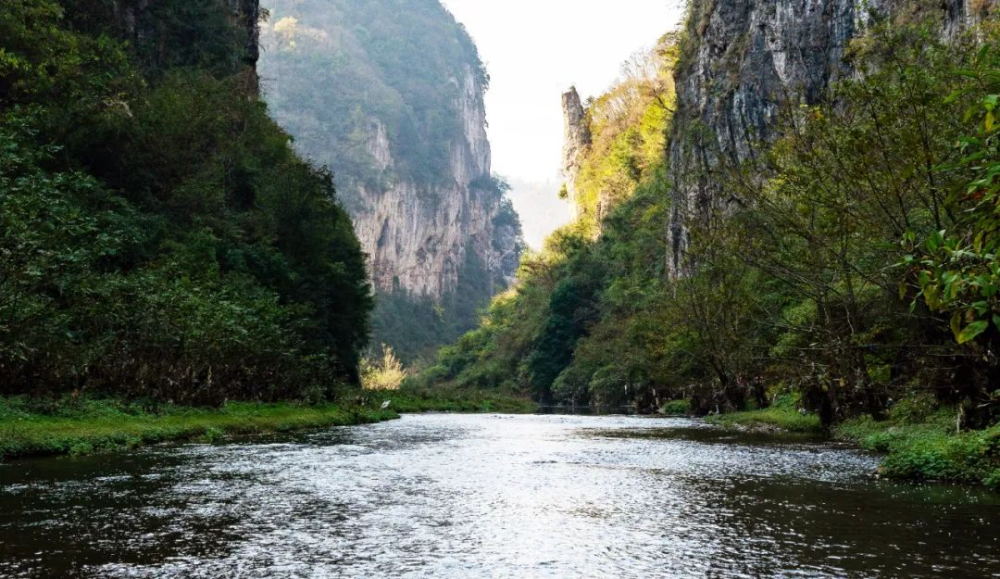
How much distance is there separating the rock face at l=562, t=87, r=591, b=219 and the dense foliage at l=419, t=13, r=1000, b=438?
1500 centimetres

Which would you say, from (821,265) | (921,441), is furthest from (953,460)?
(821,265)

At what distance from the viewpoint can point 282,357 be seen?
38.7 metres

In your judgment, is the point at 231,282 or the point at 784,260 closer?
the point at 784,260

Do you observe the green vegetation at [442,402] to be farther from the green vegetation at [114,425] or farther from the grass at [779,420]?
the grass at [779,420]

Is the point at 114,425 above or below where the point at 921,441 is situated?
below

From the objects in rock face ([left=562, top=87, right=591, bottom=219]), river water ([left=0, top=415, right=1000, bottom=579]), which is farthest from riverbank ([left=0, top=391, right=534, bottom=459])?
rock face ([left=562, top=87, right=591, bottom=219])

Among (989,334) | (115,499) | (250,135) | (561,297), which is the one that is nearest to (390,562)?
(115,499)

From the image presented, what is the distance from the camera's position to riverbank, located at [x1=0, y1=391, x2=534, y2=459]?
1794 cm

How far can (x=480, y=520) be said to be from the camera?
10.2 metres

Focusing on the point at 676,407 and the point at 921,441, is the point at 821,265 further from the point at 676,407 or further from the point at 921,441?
the point at 676,407

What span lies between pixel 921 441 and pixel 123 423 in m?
20.1

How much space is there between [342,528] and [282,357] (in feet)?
99.8

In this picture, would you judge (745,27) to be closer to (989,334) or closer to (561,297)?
(561,297)

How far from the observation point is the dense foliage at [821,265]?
8.21 meters
